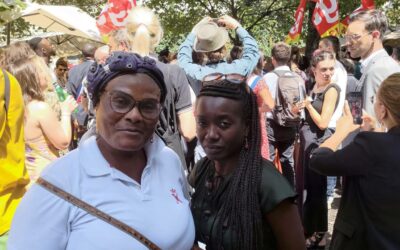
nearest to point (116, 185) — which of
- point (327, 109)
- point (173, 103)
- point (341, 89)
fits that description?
point (173, 103)

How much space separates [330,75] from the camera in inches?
208

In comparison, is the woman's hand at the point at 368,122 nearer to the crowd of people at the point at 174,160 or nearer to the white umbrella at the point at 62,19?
the crowd of people at the point at 174,160

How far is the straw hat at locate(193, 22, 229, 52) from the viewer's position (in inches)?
171

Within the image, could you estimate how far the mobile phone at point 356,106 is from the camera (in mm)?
2959

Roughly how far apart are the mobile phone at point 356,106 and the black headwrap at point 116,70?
150cm

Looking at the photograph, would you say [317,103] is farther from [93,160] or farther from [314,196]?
[93,160]

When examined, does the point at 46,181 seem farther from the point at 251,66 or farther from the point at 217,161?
the point at 251,66

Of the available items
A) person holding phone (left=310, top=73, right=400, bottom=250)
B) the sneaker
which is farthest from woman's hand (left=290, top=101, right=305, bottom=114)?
person holding phone (left=310, top=73, right=400, bottom=250)

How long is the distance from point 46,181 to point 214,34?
2941 mm

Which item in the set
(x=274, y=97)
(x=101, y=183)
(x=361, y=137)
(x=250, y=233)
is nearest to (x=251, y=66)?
(x=274, y=97)

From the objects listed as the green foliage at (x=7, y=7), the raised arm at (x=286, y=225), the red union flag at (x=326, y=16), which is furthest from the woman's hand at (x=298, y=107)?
the red union flag at (x=326, y=16)

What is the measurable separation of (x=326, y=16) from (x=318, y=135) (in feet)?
15.6

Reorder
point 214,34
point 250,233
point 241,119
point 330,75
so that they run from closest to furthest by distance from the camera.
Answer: point 250,233
point 241,119
point 214,34
point 330,75

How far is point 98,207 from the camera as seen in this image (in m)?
1.69
